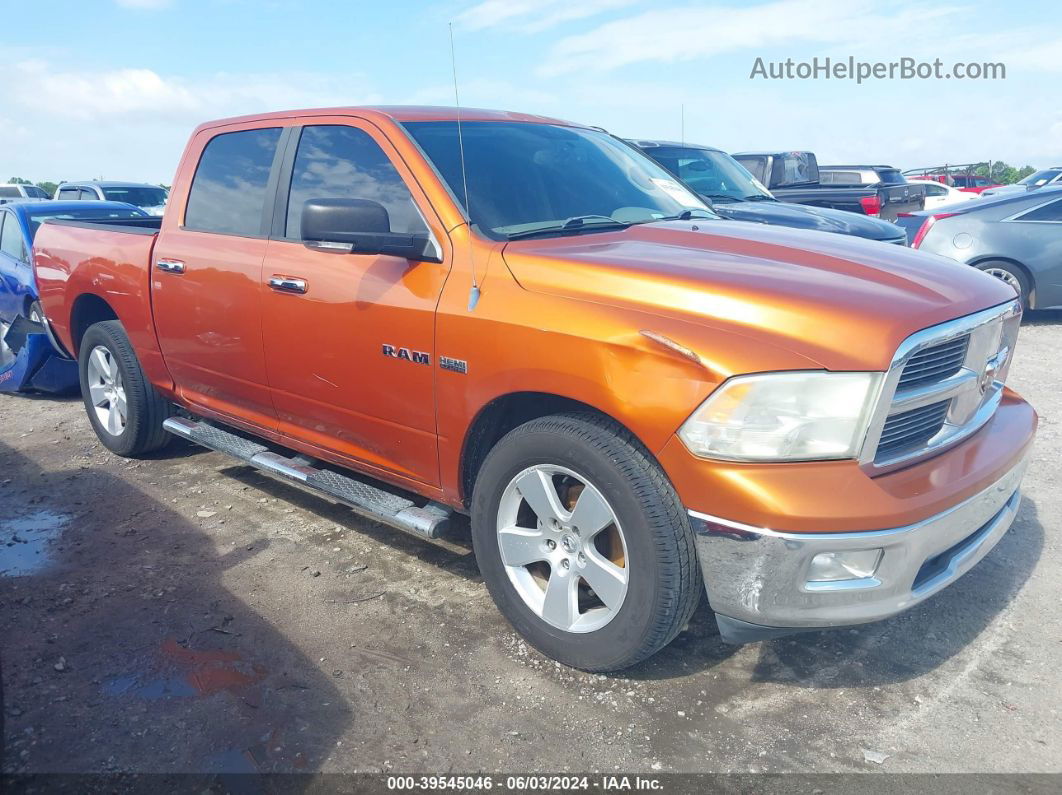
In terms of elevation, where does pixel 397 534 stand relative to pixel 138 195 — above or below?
below

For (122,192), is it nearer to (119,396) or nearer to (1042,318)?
(119,396)

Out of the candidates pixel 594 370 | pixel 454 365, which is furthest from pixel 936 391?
pixel 454 365

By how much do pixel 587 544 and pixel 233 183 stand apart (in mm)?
2706

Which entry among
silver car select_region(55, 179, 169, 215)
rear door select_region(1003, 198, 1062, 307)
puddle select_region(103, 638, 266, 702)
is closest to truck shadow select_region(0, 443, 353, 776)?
puddle select_region(103, 638, 266, 702)

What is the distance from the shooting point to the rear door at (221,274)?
4.04m

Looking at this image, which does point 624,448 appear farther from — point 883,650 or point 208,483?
point 208,483

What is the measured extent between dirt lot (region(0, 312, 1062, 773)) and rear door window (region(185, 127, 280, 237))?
1.55m

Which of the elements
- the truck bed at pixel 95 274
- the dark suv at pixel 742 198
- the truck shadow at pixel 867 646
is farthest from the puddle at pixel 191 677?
the dark suv at pixel 742 198

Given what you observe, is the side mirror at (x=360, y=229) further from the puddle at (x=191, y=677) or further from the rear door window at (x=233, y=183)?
the puddle at (x=191, y=677)

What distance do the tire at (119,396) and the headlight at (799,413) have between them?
387cm

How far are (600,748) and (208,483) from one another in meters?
3.22

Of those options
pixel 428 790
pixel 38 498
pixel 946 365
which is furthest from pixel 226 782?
pixel 38 498

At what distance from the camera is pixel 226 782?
2.52 m

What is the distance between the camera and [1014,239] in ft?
28.6
